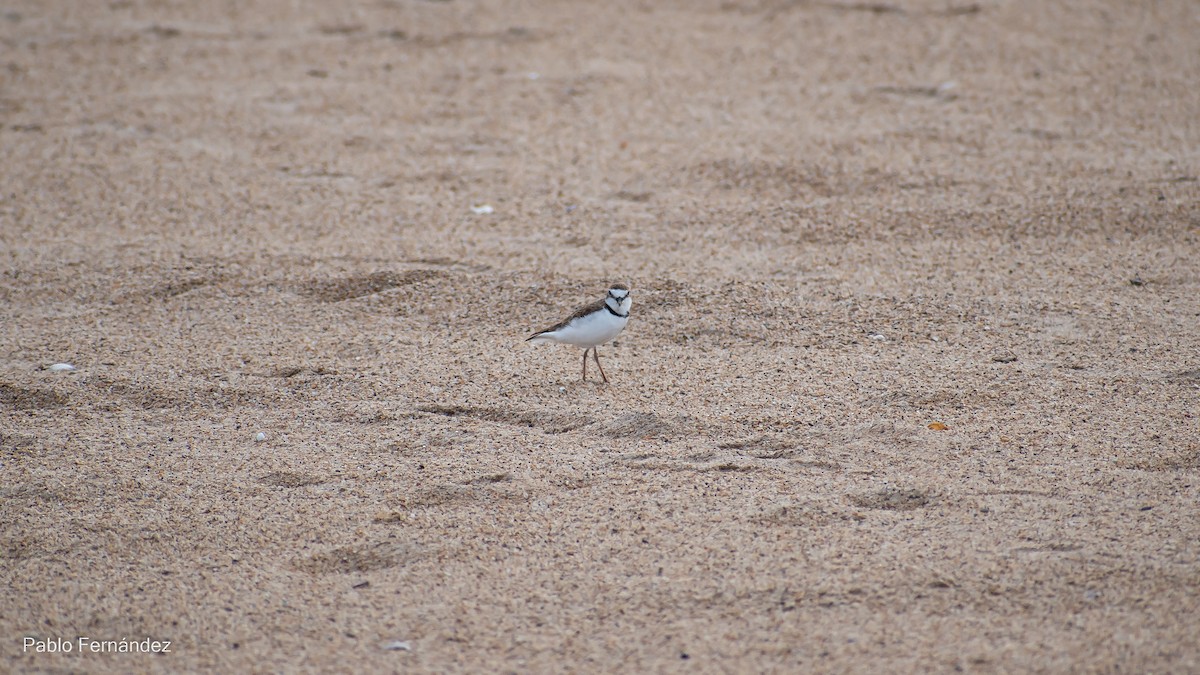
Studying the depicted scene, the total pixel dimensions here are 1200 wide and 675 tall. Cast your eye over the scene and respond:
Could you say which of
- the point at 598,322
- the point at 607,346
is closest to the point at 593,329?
A: the point at 598,322

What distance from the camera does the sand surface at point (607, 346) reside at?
3291 mm

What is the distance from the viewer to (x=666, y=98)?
7273 millimetres

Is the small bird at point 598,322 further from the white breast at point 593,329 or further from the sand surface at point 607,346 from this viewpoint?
the sand surface at point 607,346

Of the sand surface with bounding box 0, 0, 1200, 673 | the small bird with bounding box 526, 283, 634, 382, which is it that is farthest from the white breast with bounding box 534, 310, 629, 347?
the sand surface with bounding box 0, 0, 1200, 673

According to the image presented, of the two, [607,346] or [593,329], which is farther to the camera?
[607,346]

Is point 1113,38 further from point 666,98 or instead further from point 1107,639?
point 1107,639

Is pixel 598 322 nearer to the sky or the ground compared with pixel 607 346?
nearer to the sky

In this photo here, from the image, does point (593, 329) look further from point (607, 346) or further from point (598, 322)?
point (607, 346)

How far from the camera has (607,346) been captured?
508cm

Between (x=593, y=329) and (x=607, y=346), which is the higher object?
(x=593, y=329)

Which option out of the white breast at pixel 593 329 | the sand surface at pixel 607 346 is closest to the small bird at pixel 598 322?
the white breast at pixel 593 329

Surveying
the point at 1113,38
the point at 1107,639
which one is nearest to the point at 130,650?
the point at 1107,639

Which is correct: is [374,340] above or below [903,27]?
below

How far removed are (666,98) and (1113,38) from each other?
3261mm
